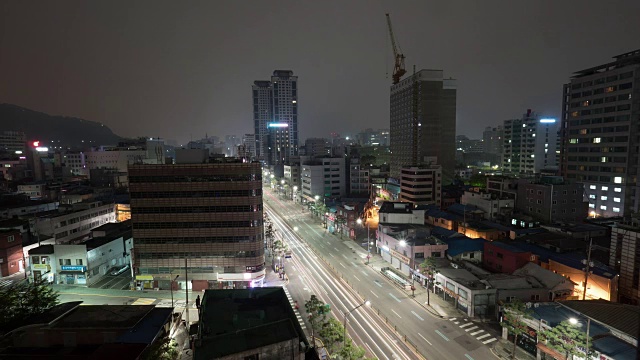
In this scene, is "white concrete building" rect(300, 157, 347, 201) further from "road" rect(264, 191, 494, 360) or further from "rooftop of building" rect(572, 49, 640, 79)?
"rooftop of building" rect(572, 49, 640, 79)

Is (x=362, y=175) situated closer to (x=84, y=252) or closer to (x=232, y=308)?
(x=84, y=252)

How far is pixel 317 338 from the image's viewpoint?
1395 inches

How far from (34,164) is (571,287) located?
180 meters

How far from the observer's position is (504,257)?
51.3m

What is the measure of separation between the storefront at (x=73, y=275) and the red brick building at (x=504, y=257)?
217ft

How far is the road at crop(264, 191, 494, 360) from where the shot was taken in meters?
35.1

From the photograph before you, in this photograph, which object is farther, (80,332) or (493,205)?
(493,205)

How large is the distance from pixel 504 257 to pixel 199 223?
47865 mm

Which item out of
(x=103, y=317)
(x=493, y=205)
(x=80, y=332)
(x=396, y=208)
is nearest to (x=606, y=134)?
(x=493, y=205)

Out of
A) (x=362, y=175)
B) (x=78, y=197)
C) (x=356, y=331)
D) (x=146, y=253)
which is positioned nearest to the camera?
Answer: (x=356, y=331)

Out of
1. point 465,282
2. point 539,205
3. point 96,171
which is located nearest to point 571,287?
point 465,282

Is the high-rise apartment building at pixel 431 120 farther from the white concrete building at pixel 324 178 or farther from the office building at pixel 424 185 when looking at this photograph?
the office building at pixel 424 185

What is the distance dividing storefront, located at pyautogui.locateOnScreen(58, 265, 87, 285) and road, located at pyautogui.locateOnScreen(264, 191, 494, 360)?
33679 mm

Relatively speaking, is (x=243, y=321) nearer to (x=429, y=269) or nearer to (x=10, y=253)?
(x=429, y=269)
